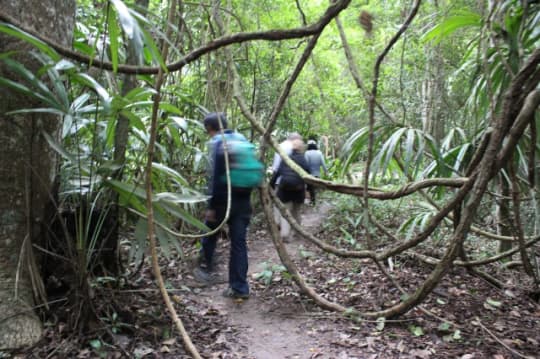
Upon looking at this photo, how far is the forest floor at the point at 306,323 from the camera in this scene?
8.09 ft

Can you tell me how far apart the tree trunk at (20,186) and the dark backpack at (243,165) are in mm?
1496

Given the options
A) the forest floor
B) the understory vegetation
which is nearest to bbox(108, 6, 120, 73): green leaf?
the understory vegetation

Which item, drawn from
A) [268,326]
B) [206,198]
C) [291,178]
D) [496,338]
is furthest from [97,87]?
[291,178]

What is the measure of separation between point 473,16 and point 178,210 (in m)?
2.57

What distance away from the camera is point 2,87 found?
215cm

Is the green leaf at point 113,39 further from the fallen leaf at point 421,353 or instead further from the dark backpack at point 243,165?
the fallen leaf at point 421,353

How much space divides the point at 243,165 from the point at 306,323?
1.39 meters

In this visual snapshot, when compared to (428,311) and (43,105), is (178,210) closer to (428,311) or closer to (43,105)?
(43,105)

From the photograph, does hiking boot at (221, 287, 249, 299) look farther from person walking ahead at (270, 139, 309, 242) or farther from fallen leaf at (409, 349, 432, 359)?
person walking ahead at (270, 139, 309, 242)

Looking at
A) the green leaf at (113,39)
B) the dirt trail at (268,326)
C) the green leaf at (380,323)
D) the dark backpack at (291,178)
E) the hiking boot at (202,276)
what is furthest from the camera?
the dark backpack at (291,178)

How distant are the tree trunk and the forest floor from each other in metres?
0.18

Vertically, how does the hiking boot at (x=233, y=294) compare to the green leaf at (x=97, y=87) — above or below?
below

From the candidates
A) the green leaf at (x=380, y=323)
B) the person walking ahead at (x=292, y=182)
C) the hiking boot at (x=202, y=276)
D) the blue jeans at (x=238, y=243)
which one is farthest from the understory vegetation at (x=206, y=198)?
the person walking ahead at (x=292, y=182)

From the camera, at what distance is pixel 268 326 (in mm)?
3121
